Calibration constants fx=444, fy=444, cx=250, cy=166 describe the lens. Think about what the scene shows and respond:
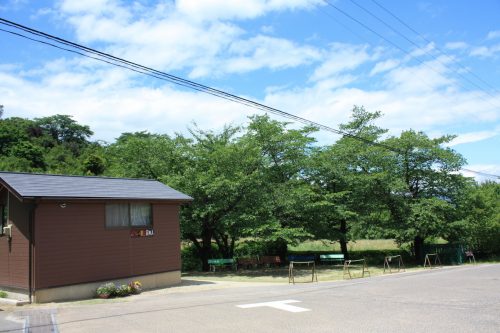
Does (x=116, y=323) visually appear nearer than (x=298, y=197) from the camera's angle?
Yes

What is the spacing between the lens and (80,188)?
50.8ft

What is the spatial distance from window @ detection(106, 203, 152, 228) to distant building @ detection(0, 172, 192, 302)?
0.04 metres

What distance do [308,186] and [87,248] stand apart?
17.7 m

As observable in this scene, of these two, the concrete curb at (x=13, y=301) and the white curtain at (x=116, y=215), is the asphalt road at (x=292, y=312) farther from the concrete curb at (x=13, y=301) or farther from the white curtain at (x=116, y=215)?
the white curtain at (x=116, y=215)

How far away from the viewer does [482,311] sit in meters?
9.95

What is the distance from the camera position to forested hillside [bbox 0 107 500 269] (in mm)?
24578

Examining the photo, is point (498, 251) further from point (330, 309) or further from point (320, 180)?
point (330, 309)

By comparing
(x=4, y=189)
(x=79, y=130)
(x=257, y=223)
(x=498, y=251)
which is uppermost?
(x=79, y=130)

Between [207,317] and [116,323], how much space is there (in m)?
1.98

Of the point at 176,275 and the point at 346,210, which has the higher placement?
the point at 346,210

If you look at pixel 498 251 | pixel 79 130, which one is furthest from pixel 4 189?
pixel 79 130

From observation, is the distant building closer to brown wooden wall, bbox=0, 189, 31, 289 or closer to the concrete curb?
brown wooden wall, bbox=0, 189, 31, 289

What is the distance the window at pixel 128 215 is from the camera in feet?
52.0

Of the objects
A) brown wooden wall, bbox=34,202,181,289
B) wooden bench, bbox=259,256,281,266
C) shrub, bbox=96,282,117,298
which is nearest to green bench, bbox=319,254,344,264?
wooden bench, bbox=259,256,281,266
